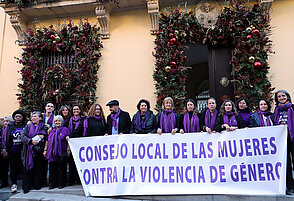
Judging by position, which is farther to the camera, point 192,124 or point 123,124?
point 123,124

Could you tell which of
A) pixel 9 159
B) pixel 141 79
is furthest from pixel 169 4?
pixel 9 159

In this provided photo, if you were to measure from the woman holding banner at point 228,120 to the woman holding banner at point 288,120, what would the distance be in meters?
0.61

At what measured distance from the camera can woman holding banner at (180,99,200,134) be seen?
13.1 feet

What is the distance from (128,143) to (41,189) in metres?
1.97

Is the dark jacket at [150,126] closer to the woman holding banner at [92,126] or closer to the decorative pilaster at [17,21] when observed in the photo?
the woman holding banner at [92,126]

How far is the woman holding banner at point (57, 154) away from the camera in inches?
165

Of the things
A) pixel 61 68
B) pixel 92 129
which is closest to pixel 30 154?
pixel 92 129

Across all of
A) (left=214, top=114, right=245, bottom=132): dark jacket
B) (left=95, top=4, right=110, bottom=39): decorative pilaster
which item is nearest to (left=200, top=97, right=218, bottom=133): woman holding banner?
(left=214, top=114, right=245, bottom=132): dark jacket

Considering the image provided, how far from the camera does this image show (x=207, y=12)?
6.02 m

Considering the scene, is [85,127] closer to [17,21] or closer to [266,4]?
[17,21]

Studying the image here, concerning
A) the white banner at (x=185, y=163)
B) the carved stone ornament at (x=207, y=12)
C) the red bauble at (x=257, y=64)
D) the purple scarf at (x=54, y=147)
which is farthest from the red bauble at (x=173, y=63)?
the purple scarf at (x=54, y=147)

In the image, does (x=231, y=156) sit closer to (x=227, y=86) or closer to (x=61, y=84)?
(x=227, y=86)

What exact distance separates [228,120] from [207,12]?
3561 mm

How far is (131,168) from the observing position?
12.4ft
